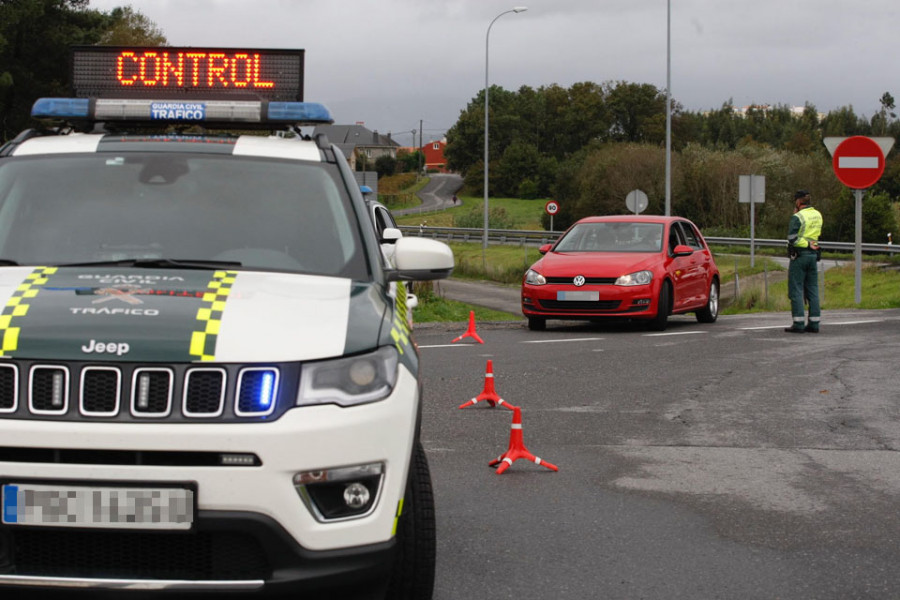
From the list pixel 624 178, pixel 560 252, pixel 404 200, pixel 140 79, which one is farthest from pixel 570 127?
pixel 140 79

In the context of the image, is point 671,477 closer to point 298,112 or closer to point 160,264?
point 298,112

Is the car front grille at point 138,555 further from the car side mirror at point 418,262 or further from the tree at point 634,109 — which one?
the tree at point 634,109

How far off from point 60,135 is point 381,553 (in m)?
3.05

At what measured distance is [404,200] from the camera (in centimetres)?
13125

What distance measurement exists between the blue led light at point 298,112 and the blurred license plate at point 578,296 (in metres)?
10.6

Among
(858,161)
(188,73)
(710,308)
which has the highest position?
(858,161)

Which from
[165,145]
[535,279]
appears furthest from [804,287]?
[165,145]

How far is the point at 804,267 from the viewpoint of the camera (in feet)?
54.2

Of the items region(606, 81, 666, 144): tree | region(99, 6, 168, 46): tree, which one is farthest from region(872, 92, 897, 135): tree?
region(99, 6, 168, 46): tree

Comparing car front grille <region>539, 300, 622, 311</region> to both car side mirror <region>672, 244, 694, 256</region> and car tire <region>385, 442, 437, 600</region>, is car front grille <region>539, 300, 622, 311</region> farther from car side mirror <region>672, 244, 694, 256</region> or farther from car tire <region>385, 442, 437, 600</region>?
car tire <region>385, 442, 437, 600</region>

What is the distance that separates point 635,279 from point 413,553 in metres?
Result: 12.4

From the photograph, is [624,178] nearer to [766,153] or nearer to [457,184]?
[766,153]

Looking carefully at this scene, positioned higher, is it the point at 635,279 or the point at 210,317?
the point at 210,317

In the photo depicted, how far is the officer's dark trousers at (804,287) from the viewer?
53.2ft
